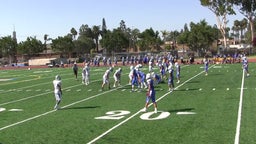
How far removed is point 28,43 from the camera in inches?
4451

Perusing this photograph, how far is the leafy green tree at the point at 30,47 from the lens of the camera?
371 ft

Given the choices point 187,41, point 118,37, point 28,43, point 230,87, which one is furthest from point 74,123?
point 28,43

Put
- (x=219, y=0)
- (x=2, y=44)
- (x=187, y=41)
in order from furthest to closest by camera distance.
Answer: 1. (x=2, y=44)
2. (x=187, y=41)
3. (x=219, y=0)

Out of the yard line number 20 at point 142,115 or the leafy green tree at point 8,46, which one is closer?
the yard line number 20 at point 142,115

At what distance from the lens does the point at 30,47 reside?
4476 inches

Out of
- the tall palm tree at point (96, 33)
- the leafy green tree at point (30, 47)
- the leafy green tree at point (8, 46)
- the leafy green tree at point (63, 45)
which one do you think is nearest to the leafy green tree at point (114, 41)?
the leafy green tree at point (63, 45)

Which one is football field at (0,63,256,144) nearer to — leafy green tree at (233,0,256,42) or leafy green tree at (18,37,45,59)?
leafy green tree at (233,0,256,42)

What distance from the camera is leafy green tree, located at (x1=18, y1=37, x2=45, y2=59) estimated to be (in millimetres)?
112938

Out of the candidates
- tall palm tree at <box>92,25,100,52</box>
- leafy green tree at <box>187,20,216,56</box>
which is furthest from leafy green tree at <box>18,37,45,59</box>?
leafy green tree at <box>187,20,216,56</box>

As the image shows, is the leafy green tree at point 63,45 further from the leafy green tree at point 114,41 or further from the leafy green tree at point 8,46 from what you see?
the leafy green tree at point 8,46

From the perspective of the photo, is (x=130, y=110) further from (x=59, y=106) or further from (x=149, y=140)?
(x=149, y=140)

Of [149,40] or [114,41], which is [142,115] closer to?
[114,41]

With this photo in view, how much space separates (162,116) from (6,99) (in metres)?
11.1

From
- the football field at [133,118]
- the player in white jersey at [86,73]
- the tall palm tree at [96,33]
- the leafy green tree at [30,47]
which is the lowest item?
the football field at [133,118]
